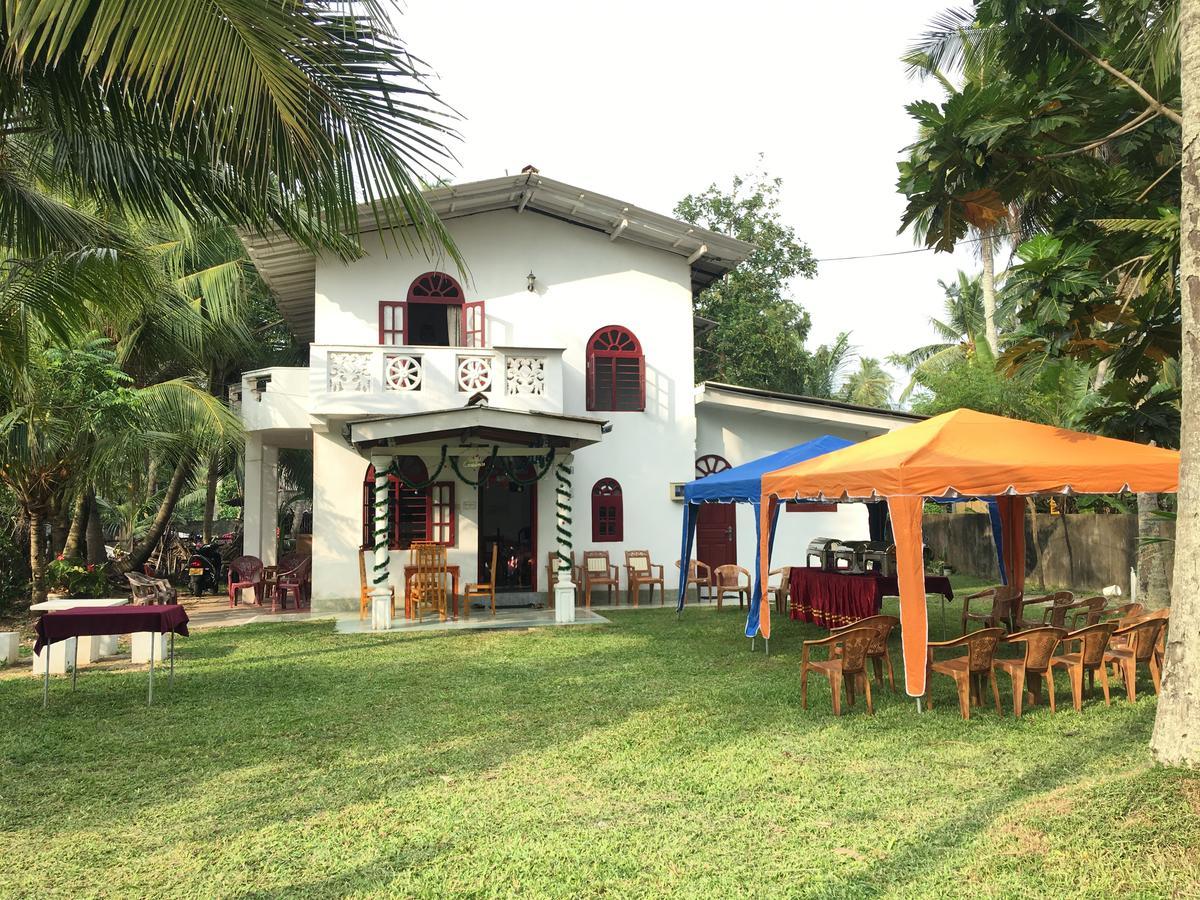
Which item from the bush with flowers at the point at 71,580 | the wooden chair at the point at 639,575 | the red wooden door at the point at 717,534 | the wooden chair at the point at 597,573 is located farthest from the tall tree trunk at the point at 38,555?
the red wooden door at the point at 717,534

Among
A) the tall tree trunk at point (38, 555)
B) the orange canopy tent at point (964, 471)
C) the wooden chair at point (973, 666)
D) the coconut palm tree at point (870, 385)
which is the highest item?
the coconut palm tree at point (870, 385)

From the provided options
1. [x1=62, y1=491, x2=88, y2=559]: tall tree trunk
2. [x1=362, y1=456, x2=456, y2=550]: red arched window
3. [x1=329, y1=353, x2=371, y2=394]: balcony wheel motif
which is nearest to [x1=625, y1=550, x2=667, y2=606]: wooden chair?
[x1=362, y1=456, x2=456, y2=550]: red arched window

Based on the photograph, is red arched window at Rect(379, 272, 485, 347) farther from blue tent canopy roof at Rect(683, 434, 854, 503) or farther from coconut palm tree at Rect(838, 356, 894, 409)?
coconut palm tree at Rect(838, 356, 894, 409)

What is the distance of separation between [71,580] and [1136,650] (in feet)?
43.1

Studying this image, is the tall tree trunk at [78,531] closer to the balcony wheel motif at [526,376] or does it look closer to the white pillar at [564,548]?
the balcony wheel motif at [526,376]

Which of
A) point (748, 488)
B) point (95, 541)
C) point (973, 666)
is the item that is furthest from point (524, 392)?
point (95, 541)

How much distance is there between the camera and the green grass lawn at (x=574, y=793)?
14.1 ft

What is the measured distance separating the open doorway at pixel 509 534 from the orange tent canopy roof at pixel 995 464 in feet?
27.3

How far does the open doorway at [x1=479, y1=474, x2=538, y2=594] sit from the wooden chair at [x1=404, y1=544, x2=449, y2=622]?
167 centimetres

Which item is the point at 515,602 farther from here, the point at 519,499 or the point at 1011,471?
the point at 1011,471

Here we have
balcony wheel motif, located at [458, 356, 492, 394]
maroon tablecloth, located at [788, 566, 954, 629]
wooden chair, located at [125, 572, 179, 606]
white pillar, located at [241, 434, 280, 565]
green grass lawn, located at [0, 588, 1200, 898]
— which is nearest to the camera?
green grass lawn, located at [0, 588, 1200, 898]

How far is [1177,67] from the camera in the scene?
785cm

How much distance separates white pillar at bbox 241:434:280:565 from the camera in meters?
16.8

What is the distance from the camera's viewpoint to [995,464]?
7.81 meters
